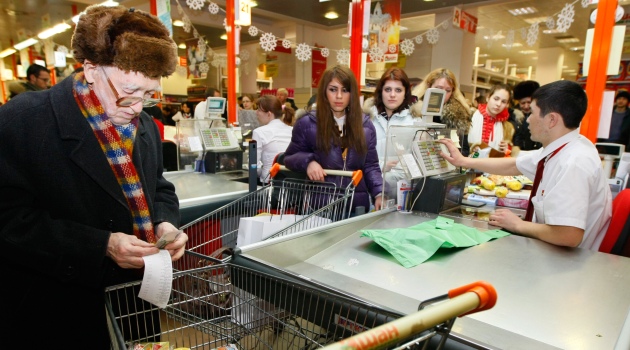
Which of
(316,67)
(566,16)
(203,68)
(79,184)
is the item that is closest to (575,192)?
(79,184)

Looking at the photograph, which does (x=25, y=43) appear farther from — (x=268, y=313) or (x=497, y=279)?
(x=497, y=279)

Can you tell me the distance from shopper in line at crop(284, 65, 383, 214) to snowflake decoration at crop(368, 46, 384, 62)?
4.54 metres

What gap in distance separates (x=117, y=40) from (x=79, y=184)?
1.48ft

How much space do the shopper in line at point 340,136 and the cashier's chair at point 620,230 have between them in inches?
49.3

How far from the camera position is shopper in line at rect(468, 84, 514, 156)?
4441 millimetres

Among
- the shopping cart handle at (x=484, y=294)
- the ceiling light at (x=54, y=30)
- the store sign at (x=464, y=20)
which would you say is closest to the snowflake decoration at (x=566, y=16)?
the store sign at (x=464, y=20)

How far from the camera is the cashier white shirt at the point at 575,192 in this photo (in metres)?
1.73

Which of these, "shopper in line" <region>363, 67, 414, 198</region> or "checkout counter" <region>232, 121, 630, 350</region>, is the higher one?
"shopper in line" <region>363, 67, 414, 198</region>

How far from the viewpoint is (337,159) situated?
2658mm

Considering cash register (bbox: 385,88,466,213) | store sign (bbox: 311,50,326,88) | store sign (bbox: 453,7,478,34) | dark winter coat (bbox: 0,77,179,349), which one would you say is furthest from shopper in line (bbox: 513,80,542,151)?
store sign (bbox: 311,50,326,88)

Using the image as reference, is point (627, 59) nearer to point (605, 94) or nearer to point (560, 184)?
point (605, 94)

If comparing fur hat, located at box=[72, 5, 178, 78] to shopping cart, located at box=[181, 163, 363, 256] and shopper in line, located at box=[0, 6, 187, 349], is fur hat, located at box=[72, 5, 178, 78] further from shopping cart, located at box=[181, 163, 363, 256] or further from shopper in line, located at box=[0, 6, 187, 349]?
shopping cart, located at box=[181, 163, 363, 256]

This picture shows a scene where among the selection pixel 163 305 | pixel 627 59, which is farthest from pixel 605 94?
pixel 627 59

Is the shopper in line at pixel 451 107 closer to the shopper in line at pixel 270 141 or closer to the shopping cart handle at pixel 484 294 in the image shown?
the shopper in line at pixel 270 141
